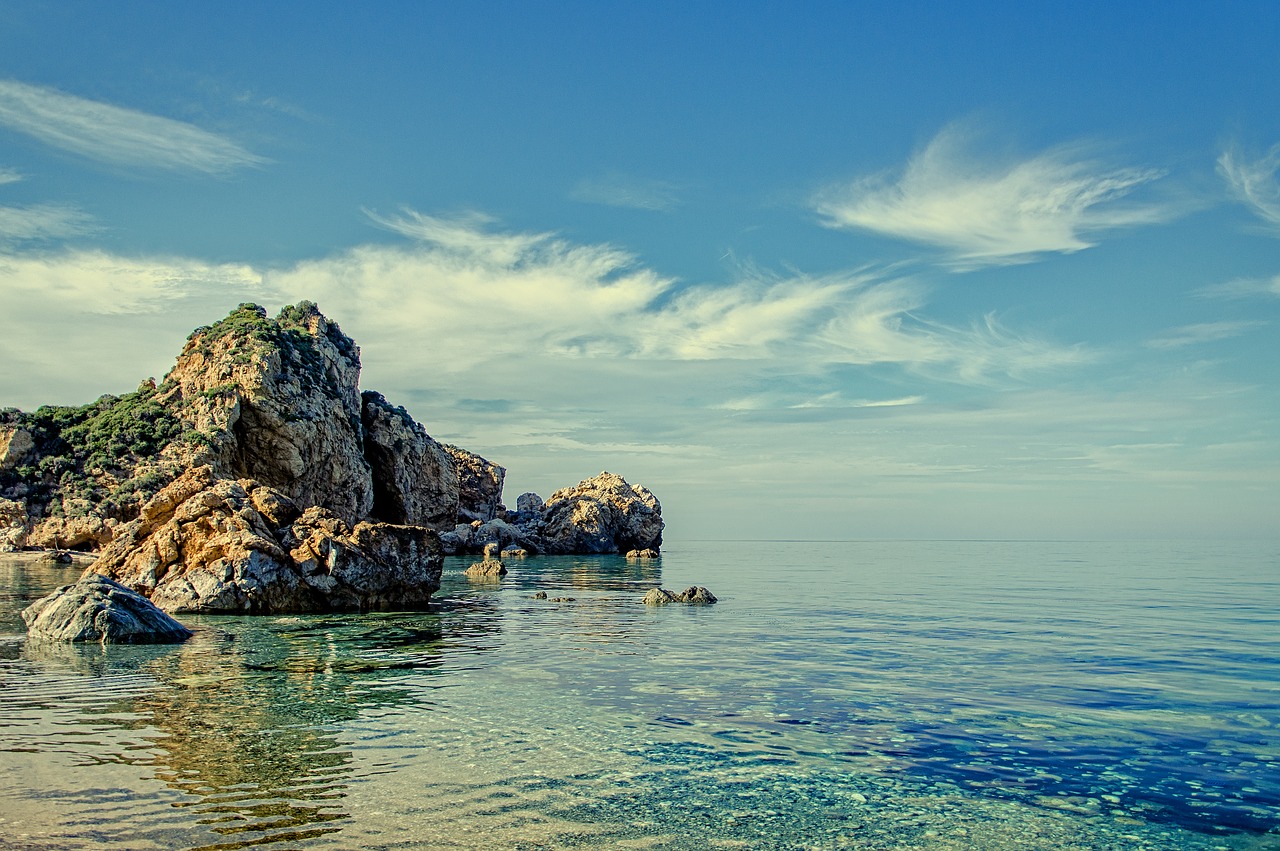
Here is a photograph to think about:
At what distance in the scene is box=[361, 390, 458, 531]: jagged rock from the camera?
89500mm

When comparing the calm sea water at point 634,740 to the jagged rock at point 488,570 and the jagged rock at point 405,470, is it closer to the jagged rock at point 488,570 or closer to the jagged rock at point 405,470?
the jagged rock at point 488,570

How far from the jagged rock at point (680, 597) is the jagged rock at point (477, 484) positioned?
264ft

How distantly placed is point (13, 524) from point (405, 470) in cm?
3365

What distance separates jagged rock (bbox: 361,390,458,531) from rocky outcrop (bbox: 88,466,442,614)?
2346 inches

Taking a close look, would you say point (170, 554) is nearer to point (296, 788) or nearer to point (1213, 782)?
point (296, 788)

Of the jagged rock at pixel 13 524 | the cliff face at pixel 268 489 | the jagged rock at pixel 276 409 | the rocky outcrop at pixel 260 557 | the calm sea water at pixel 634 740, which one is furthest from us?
the jagged rock at pixel 276 409

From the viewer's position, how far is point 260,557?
25.9 meters

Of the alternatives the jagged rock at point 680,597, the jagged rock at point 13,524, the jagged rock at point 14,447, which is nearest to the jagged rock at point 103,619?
the jagged rock at point 680,597

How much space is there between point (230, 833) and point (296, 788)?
144 cm

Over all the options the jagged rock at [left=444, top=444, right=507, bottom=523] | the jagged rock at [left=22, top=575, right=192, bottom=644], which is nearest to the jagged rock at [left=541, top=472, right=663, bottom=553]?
the jagged rock at [left=444, top=444, right=507, bottom=523]

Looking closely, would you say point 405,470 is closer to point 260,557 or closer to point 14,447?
point 14,447

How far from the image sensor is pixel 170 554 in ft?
87.3

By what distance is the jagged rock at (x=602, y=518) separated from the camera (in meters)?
95.1

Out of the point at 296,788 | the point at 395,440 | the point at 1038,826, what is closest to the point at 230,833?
the point at 296,788
